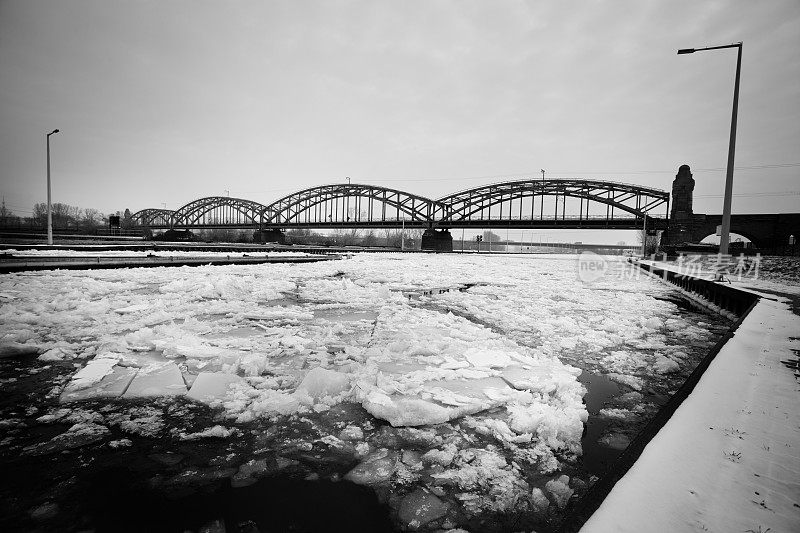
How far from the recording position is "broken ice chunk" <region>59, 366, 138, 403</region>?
3062 mm

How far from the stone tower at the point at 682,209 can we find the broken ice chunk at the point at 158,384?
69830mm

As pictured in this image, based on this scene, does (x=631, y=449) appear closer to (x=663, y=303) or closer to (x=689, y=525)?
(x=689, y=525)

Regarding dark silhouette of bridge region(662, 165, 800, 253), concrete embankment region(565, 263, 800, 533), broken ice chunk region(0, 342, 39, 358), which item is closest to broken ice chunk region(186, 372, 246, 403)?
broken ice chunk region(0, 342, 39, 358)

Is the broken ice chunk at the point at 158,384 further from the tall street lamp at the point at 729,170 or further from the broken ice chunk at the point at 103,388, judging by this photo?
the tall street lamp at the point at 729,170

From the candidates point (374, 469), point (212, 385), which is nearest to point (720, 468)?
point (374, 469)

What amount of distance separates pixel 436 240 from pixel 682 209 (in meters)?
43.2

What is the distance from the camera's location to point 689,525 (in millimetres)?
1481

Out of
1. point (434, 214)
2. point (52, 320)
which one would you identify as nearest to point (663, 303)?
point (52, 320)

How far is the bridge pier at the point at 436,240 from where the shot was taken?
75.7 meters

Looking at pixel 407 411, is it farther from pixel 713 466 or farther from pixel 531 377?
pixel 713 466

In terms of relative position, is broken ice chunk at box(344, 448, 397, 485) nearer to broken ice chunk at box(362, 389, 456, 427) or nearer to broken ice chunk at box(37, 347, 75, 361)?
broken ice chunk at box(362, 389, 456, 427)

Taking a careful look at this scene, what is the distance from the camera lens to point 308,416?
2.94m

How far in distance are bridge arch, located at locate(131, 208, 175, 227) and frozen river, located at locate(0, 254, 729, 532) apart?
151682 millimetres

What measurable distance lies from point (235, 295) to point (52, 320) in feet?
11.2
